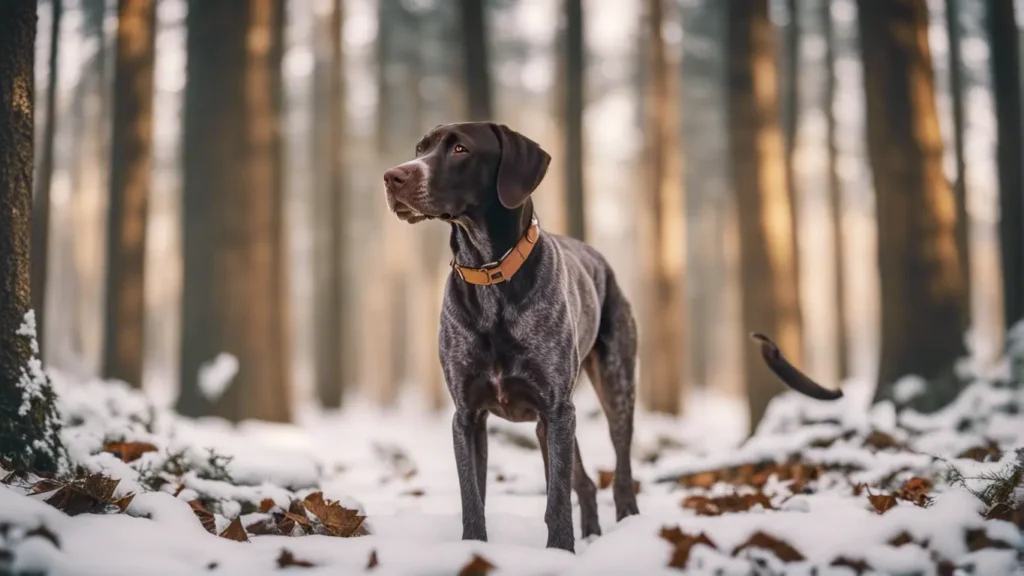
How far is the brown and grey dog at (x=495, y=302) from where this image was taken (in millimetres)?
3943

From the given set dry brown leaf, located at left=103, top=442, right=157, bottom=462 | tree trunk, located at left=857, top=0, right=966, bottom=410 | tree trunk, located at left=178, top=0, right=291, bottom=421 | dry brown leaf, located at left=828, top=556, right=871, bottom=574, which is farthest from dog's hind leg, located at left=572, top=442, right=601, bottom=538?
tree trunk, located at left=178, top=0, right=291, bottom=421

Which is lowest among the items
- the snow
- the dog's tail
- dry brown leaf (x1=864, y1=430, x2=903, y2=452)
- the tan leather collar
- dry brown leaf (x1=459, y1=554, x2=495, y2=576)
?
dry brown leaf (x1=864, y1=430, x2=903, y2=452)

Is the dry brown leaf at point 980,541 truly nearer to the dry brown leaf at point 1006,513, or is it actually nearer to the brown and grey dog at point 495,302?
the dry brown leaf at point 1006,513

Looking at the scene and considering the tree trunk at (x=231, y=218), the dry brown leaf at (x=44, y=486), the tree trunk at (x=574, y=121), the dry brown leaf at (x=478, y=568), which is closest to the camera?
the dry brown leaf at (x=478, y=568)

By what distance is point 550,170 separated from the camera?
18594 millimetres

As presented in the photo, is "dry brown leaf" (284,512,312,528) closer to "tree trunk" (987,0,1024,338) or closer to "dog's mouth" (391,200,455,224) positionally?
"dog's mouth" (391,200,455,224)

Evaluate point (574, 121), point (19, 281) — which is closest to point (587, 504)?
point (19, 281)

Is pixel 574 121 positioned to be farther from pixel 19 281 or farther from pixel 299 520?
pixel 299 520

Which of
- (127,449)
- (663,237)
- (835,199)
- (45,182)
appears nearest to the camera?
(127,449)

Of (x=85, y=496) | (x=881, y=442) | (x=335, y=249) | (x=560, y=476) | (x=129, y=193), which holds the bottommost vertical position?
(x=881, y=442)

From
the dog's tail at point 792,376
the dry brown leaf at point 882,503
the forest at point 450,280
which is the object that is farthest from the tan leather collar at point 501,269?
the dry brown leaf at point 882,503

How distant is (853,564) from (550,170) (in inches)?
628

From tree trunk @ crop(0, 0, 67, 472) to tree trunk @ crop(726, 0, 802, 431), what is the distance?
26.2 feet

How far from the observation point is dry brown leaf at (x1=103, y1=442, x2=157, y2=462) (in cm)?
483
